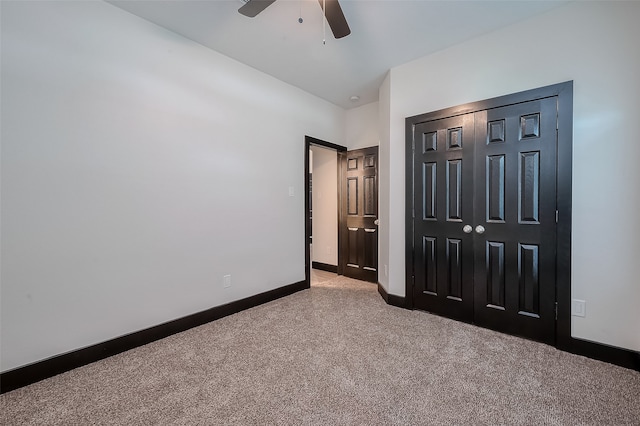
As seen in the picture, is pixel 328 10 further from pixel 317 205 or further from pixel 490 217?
pixel 317 205

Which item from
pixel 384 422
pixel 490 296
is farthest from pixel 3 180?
Answer: pixel 490 296

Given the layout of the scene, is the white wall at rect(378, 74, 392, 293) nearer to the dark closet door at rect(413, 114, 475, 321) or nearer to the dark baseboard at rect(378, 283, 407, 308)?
the dark baseboard at rect(378, 283, 407, 308)

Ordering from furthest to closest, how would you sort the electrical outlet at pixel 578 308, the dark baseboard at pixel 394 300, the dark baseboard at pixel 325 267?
the dark baseboard at pixel 325 267
the dark baseboard at pixel 394 300
the electrical outlet at pixel 578 308

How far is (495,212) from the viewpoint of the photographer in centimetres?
244

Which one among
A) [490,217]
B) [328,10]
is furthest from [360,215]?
[328,10]

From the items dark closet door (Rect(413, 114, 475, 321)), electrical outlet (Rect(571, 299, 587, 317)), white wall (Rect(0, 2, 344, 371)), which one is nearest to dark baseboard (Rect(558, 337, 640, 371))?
electrical outlet (Rect(571, 299, 587, 317))

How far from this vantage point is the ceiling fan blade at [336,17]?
1765 mm

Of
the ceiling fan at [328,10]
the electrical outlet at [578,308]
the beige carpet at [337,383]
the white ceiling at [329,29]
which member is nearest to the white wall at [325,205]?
the white ceiling at [329,29]

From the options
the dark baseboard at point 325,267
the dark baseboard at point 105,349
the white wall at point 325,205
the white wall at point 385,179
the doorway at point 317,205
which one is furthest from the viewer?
the dark baseboard at point 325,267

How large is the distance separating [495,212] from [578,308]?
93 cm

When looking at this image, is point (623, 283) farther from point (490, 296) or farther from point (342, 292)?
point (342, 292)

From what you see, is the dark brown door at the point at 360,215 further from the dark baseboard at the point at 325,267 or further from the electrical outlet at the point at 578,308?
the electrical outlet at the point at 578,308

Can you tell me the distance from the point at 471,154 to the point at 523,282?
123cm

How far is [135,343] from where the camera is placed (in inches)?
86.7
